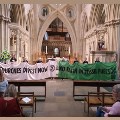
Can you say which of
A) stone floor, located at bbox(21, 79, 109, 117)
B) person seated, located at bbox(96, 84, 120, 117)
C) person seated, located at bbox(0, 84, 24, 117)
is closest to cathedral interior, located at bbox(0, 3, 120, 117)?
stone floor, located at bbox(21, 79, 109, 117)

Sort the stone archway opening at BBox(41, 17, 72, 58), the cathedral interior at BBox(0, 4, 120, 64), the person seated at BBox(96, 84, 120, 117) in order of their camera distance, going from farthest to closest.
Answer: the stone archway opening at BBox(41, 17, 72, 58) → the cathedral interior at BBox(0, 4, 120, 64) → the person seated at BBox(96, 84, 120, 117)

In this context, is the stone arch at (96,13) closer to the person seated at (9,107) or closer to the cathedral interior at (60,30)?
the cathedral interior at (60,30)

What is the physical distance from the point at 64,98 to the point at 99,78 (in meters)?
2.42

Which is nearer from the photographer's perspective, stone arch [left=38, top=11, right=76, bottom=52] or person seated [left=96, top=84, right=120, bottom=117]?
person seated [left=96, top=84, right=120, bottom=117]

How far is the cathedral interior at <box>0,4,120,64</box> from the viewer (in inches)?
743

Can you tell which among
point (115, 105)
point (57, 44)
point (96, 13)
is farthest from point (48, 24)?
point (115, 105)

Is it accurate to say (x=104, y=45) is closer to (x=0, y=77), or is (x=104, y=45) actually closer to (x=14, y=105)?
(x=0, y=77)

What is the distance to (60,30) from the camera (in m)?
45.2

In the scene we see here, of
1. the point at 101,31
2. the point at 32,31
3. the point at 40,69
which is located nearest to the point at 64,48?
the point at 32,31

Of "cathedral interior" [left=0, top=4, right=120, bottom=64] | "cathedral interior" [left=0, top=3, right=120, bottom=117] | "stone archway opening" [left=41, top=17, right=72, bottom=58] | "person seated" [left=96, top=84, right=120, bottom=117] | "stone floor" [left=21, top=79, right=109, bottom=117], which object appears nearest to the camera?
"person seated" [left=96, top=84, right=120, bottom=117]

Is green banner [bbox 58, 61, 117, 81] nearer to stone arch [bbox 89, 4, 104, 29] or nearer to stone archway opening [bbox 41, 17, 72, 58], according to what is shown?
stone arch [bbox 89, 4, 104, 29]

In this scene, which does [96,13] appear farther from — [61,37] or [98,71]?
[98,71]

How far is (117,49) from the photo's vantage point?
1839cm

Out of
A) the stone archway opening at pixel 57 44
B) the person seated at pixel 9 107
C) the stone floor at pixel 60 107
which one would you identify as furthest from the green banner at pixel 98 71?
the stone archway opening at pixel 57 44
